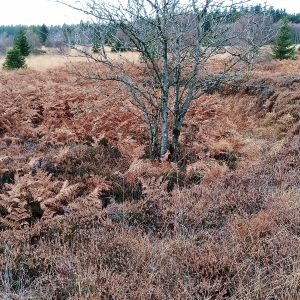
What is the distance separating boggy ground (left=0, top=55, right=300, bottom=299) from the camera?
2385 mm

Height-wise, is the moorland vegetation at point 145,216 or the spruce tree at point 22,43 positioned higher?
the spruce tree at point 22,43

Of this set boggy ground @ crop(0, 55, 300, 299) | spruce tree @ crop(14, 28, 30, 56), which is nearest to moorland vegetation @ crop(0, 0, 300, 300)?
boggy ground @ crop(0, 55, 300, 299)

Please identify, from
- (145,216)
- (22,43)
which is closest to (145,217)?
(145,216)

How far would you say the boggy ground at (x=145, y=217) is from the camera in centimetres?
238

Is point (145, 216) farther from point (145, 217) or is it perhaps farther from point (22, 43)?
point (22, 43)

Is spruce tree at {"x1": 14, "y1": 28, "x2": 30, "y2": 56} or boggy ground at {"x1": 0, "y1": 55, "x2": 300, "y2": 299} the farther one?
spruce tree at {"x1": 14, "y1": 28, "x2": 30, "y2": 56}

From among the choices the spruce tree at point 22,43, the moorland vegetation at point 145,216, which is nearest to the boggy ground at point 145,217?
the moorland vegetation at point 145,216

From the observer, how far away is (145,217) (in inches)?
146

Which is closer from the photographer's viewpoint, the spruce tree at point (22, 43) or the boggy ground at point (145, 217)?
the boggy ground at point (145, 217)

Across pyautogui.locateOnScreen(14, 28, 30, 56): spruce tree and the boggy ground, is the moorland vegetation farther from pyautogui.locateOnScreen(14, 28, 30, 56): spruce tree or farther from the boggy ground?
pyautogui.locateOnScreen(14, 28, 30, 56): spruce tree

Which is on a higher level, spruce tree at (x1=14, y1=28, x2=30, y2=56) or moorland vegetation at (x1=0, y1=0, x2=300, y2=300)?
spruce tree at (x1=14, y1=28, x2=30, y2=56)

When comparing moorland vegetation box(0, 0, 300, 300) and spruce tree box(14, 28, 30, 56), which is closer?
→ moorland vegetation box(0, 0, 300, 300)

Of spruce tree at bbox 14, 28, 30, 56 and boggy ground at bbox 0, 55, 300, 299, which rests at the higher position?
spruce tree at bbox 14, 28, 30, 56

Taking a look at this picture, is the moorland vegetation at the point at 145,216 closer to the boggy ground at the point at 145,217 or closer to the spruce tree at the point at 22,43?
the boggy ground at the point at 145,217
